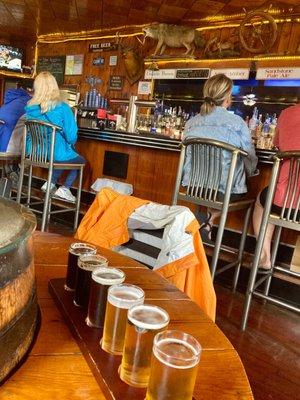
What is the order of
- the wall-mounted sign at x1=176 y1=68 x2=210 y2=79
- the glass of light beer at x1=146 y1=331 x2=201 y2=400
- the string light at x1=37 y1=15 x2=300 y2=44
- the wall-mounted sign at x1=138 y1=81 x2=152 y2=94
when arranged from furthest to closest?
the wall-mounted sign at x1=138 y1=81 x2=152 y2=94, the wall-mounted sign at x1=176 y1=68 x2=210 y2=79, the string light at x1=37 y1=15 x2=300 y2=44, the glass of light beer at x1=146 y1=331 x2=201 y2=400

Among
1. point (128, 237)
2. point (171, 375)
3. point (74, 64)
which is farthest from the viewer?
point (74, 64)

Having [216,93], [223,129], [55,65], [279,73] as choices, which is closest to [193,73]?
[279,73]

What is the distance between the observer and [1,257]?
0.54m

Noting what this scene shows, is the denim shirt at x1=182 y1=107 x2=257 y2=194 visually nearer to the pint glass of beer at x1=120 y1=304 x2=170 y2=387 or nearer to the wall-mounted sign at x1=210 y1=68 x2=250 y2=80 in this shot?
the pint glass of beer at x1=120 y1=304 x2=170 y2=387

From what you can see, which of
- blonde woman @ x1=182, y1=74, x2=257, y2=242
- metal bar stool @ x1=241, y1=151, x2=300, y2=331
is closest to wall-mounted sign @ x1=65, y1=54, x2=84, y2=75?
blonde woman @ x1=182, y1=74, x2=257, y2=242

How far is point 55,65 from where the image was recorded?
26.3 ft

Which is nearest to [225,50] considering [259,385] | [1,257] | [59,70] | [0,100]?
[59,70]

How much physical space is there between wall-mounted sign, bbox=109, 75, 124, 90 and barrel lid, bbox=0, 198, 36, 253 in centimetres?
642

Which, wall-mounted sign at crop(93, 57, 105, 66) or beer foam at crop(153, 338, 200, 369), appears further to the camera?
wall-mounted sign at crop(93, 57, 105, 66)

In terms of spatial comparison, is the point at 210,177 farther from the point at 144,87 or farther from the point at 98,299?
the point at 144,87

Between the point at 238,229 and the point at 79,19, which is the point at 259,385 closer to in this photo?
the point at 238,229

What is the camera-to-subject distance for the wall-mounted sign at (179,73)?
570 cm

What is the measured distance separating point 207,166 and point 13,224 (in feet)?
6.68

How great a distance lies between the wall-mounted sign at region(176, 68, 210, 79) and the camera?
5668 millimetres
